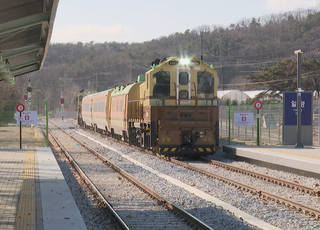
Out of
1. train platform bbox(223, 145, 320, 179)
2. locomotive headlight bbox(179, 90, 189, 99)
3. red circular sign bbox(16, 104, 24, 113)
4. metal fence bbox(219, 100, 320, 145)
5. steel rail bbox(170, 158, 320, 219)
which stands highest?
locomotive headlight bbox(179, 90, 189, 99)

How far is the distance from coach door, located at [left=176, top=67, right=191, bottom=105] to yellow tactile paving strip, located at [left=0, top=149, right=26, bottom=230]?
6688 mm

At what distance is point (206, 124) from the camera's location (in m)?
16.4

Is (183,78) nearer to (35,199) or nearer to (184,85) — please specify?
(184,85)

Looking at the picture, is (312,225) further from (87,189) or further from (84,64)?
(84,64)

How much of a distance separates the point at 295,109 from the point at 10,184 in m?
13.8

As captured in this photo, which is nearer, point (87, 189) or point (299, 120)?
point (87, 189)

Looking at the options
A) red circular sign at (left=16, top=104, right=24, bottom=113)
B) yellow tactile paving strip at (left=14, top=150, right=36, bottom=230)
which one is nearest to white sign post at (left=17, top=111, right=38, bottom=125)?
red circular sign at (left=16, top=104, right=24, bottom=113)

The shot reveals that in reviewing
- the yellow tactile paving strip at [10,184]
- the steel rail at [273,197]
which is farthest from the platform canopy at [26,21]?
the steel rail at [273,197]

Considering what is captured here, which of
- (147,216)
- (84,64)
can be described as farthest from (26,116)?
(84,64)

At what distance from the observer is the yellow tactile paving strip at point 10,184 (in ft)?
23.9

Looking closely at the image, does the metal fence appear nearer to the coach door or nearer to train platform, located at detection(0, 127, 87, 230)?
the coach door

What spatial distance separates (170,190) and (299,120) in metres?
9.55

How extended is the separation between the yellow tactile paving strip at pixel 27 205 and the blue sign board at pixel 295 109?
479 inches

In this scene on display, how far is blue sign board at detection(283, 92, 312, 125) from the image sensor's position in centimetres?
1950
